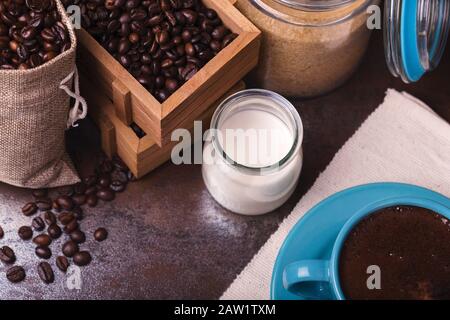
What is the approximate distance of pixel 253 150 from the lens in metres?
1.43

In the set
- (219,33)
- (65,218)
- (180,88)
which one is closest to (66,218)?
(65,218)

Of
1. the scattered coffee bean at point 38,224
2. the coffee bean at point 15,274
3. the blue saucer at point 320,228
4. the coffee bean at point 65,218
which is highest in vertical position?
the blue saucer at point 320,228

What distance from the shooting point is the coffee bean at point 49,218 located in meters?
1.48

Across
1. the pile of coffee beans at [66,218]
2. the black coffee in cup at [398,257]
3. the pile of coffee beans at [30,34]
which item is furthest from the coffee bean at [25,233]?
the black coffee in cup at [398,257]

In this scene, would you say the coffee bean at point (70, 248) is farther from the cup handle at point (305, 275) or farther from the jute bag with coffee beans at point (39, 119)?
the cup handle at point (305, 275)

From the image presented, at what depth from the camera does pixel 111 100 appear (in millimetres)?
1480

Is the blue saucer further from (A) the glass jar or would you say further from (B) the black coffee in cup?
(A) the glass jar

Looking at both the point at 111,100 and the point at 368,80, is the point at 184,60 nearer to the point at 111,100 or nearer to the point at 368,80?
the point at 111,100

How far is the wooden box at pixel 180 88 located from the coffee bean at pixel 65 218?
0.21 m

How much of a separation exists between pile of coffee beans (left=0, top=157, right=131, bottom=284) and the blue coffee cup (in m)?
0.46

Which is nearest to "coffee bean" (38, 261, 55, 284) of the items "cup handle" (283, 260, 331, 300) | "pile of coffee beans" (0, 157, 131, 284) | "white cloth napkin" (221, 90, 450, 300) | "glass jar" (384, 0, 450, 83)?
"pile of coffee beans" (0, 157, 131, 284)
